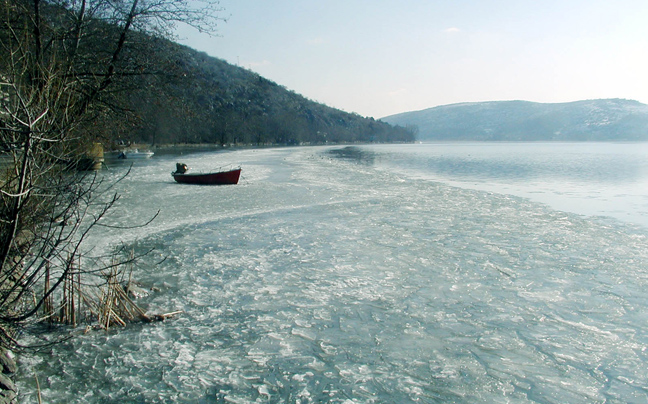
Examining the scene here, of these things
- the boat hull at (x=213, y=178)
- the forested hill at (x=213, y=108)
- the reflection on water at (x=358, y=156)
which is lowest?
the reflection on water at (x=358, y=156)

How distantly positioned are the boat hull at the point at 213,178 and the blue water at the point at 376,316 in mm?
10215

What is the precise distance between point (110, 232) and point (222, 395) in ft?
29.3

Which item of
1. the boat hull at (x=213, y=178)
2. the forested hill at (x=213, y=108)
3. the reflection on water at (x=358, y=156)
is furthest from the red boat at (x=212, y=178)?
the reflection on water at (x=358, y=156)

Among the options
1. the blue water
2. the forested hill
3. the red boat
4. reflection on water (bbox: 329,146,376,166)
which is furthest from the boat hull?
reflection on water (bbox: 329,146,376,166)

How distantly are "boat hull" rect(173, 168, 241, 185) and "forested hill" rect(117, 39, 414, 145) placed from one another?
10.6ft

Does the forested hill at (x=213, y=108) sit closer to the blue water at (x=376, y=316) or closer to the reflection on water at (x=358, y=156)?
the blue water at (x=376, y=316)

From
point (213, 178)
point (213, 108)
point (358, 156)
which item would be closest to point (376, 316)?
point (213, 178)

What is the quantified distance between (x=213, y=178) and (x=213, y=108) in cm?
10904

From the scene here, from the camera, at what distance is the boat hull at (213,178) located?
24453 millimetres

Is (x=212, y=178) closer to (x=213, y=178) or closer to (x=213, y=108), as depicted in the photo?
(x=213, y=178)

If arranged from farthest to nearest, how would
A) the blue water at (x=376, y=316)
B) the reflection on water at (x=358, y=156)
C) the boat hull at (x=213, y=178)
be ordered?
1. the reflection on water at (x=358, y=156)
2. the boat hull at (x=213, y=178)
3. the blue water at (x=376, y=316)

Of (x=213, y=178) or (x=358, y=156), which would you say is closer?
(x=213, y=178)

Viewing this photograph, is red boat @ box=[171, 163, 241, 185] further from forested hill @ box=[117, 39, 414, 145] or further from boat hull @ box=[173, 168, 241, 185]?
forested hill @ box=[117, 39, 414, 145]

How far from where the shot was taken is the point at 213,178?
80.8 ft
